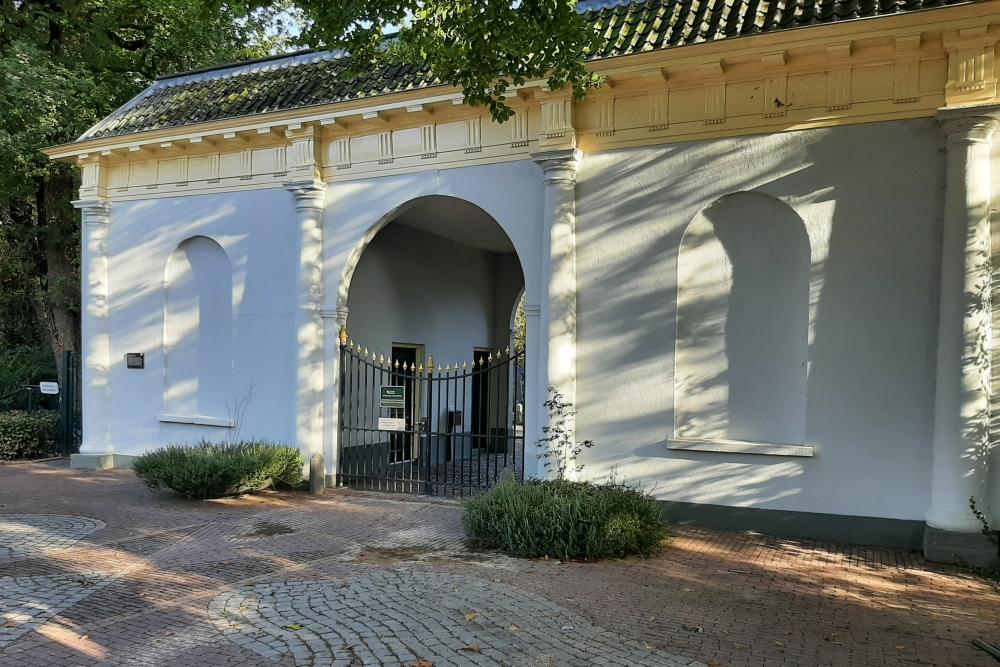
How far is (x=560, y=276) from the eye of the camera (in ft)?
29.4

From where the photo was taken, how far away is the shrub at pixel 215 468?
9.45 metres

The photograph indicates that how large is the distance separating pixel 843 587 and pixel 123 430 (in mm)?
11497

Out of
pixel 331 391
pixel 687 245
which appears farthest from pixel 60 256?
pixel 687 245

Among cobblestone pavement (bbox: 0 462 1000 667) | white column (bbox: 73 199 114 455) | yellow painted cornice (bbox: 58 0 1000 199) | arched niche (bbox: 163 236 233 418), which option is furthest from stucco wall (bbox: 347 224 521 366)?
cobblestone pavement (bbox: 0 462 1000 667)

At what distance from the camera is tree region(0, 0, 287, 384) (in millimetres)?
13711

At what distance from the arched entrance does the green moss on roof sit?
2131 millimetres

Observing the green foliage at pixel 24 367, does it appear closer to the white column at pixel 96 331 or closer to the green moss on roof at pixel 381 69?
the white column at pixel 96 331

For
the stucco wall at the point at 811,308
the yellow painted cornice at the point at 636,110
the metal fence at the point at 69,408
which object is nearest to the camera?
the yellow painted cornice at the point at 636,110

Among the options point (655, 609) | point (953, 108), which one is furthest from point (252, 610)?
point (953, 108)

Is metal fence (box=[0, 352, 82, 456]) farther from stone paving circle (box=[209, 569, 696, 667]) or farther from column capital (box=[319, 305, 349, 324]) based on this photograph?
stone paving circle (box=[209, 569, 696, 667])

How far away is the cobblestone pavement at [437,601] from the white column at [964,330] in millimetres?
889

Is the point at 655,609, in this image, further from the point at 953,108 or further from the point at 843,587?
the point at 953,108

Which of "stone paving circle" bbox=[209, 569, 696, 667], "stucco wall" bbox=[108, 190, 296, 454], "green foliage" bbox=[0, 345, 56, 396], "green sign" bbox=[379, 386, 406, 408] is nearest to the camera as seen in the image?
"stone paving circle" bbox=[209, 569, 696, 667]

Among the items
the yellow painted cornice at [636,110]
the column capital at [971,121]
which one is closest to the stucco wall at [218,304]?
the yellow painted cornice at [636,110]
